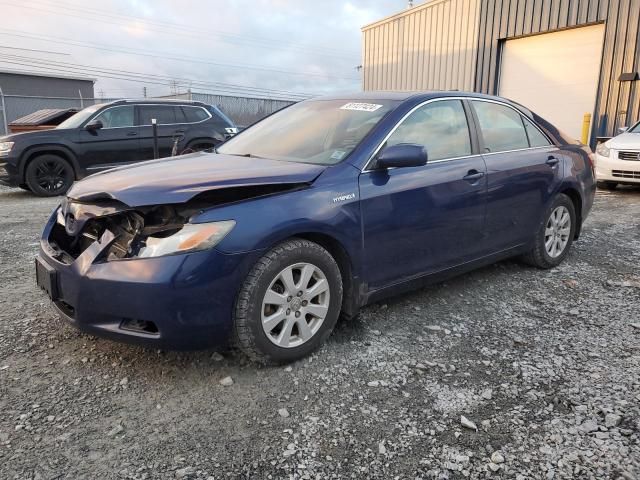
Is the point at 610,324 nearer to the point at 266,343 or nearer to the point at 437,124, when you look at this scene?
the point at 437,124

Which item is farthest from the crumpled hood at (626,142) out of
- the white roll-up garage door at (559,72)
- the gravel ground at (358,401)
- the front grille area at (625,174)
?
the gravel ground at (358,401)

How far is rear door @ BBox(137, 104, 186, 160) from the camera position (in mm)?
9281

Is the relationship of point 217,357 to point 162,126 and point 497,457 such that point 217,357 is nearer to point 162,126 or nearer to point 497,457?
point 497,457

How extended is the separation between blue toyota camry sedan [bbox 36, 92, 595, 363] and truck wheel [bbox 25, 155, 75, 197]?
6.01m

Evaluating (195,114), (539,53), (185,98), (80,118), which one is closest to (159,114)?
(195,114)

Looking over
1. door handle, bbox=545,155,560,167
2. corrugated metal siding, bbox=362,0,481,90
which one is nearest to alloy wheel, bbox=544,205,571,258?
door handle, bbox=545,155,560,167

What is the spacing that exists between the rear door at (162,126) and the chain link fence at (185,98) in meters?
5.96

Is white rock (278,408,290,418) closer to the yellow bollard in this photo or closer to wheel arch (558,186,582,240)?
wheel arch (558,186,582,240)

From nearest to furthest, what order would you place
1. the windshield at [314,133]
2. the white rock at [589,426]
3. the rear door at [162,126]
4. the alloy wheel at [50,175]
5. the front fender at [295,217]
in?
the white rock at [589,426], the front fender at [295,217], the windshield at [314,133], the alloy wheel at [50,175], the rear door at [162,126]

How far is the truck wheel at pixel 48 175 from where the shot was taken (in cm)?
855

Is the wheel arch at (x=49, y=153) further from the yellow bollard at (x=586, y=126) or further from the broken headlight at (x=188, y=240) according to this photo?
the yellow bollard at (x=586, y=126)

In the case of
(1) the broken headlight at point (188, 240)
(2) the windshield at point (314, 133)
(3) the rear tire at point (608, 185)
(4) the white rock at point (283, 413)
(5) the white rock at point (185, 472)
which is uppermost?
(2) the windshield at point (314, 133)

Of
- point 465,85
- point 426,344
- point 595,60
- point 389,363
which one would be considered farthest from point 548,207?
point 465,85

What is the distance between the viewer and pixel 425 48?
17.1 meters
